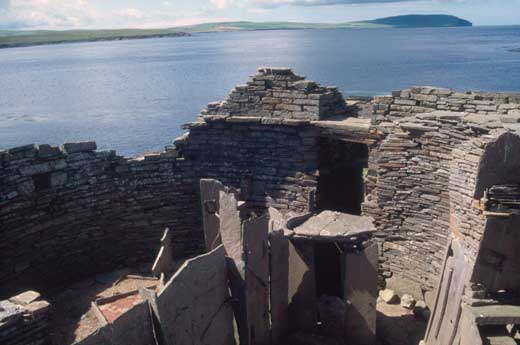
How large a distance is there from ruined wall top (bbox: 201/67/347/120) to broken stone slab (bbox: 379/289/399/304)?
3.68 metres

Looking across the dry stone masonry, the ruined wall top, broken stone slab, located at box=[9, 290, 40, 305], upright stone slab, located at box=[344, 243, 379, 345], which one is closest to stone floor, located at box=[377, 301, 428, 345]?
upright stone slab, located at box=[344, 243, 379, 345]

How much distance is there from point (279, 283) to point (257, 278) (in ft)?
1.56

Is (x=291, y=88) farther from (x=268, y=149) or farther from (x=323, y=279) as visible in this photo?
(x=323, y=279)

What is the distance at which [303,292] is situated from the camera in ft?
26.0

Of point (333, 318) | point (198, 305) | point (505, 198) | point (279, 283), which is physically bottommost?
point (333, 318)

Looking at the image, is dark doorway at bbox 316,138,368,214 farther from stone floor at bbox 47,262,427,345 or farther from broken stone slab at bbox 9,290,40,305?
broken stone slab at bbox 9,290,40,305

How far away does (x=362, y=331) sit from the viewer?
7.80 meters

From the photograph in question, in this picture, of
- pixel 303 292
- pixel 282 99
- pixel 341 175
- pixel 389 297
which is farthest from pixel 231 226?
pixel 341 175

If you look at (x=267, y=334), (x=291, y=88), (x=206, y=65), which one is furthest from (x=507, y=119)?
(x=206, y=65)

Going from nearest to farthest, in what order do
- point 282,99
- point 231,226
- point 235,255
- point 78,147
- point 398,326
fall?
point 235,255, point 231,226, point 398,326, point 78,147, point 282,99

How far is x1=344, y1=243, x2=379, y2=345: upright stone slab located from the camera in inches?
300

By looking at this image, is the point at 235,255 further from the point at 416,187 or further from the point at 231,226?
the point at 416,187

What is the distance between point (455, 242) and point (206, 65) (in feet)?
244

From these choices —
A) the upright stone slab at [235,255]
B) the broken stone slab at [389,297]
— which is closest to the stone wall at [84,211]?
the upright stone slab at [235,255]
